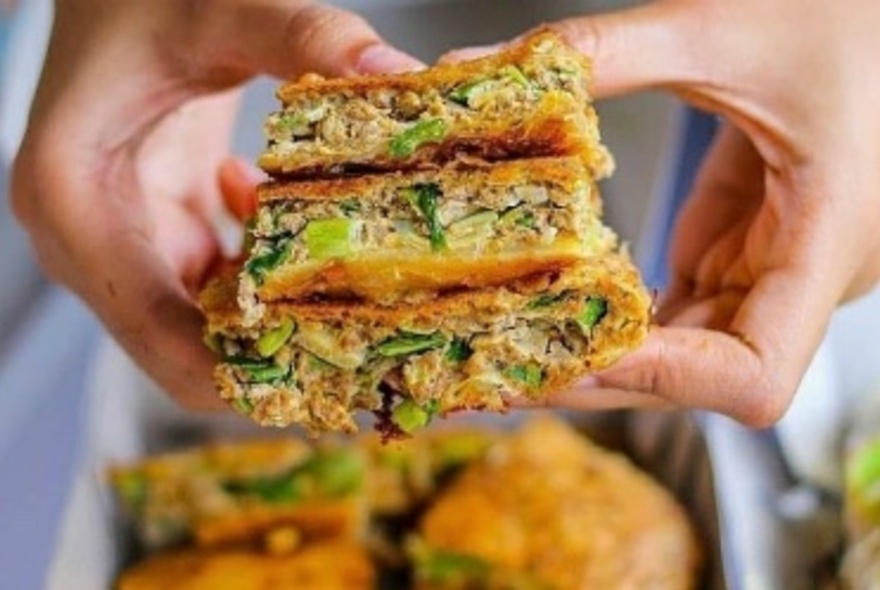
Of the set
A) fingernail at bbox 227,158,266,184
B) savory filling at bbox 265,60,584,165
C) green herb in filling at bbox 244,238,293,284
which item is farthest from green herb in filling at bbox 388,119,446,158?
fingernail at bbox 227,158,266,184

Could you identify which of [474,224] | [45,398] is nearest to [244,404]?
[474,224]

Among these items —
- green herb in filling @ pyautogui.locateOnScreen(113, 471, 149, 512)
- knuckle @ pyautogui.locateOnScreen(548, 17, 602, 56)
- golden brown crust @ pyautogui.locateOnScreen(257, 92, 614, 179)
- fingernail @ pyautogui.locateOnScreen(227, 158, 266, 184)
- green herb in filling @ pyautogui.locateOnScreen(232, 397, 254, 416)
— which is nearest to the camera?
golden brown crust @ pyautogui.locateOnScreen(257, 92, 614, 179)

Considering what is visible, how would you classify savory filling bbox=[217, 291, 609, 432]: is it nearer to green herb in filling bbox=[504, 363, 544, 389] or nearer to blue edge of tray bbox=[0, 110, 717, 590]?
green herb in filling bbox=[504, 363, 544, 389]

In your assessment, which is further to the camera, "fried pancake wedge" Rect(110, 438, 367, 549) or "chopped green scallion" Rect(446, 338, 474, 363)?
"fried pancake wedge" Rect(110, 438, 367, 549)

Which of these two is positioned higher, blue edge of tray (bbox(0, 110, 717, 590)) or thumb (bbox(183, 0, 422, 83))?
thumb (bbox(183, 0, 422, 83))

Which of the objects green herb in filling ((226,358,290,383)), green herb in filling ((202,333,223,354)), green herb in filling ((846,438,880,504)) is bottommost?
green herb in filling ((846,438,880,504))

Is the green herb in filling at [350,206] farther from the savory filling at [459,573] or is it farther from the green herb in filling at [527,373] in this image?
the savory filling at [459,573]

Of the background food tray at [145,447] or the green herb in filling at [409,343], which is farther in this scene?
the background food tray at [145,447]

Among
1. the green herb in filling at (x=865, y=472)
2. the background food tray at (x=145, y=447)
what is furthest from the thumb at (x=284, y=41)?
the green herb in filling at (x=865, y=472)
